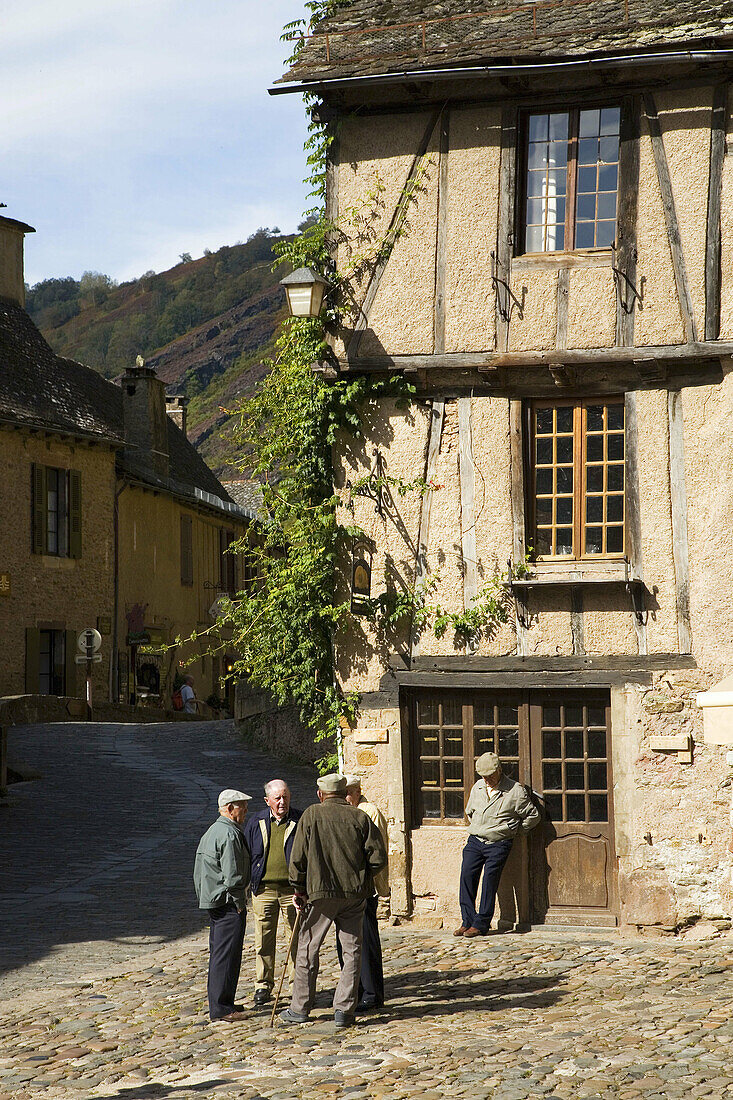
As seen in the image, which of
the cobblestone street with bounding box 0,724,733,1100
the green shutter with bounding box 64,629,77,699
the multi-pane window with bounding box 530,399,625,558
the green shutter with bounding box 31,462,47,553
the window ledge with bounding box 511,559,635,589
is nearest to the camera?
the cobblestone street with bounding box 0,724,733,1100

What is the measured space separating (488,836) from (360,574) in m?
2.46

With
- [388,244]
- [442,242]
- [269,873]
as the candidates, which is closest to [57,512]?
[388,244]

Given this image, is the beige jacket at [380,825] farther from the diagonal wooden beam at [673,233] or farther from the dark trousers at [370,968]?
the diagonal wooden beam at [673,233]

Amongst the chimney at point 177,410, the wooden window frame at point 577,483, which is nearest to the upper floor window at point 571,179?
the wooden window frame at point 577,483

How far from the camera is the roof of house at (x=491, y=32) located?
11086mm

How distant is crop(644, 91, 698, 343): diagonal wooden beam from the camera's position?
11.1 meters

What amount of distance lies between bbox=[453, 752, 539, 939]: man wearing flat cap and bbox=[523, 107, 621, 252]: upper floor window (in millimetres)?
4436

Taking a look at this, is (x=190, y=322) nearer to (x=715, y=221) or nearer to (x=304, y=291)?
(x=304, y=291)

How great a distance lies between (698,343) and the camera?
434 inches

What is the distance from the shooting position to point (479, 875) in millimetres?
11258

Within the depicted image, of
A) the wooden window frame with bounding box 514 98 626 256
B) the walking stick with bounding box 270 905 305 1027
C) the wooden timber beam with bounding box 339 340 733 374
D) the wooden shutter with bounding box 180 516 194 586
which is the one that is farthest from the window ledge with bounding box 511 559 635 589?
the wooden shutter with bounding box 180 516 194 586

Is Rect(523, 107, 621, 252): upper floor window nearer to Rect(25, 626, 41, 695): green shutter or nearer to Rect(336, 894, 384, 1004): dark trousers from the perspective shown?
Rect(336, 894, 384, 1004): dark trousers

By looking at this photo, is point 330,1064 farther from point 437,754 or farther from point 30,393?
point 30,393

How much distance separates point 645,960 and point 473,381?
487 centimetres
